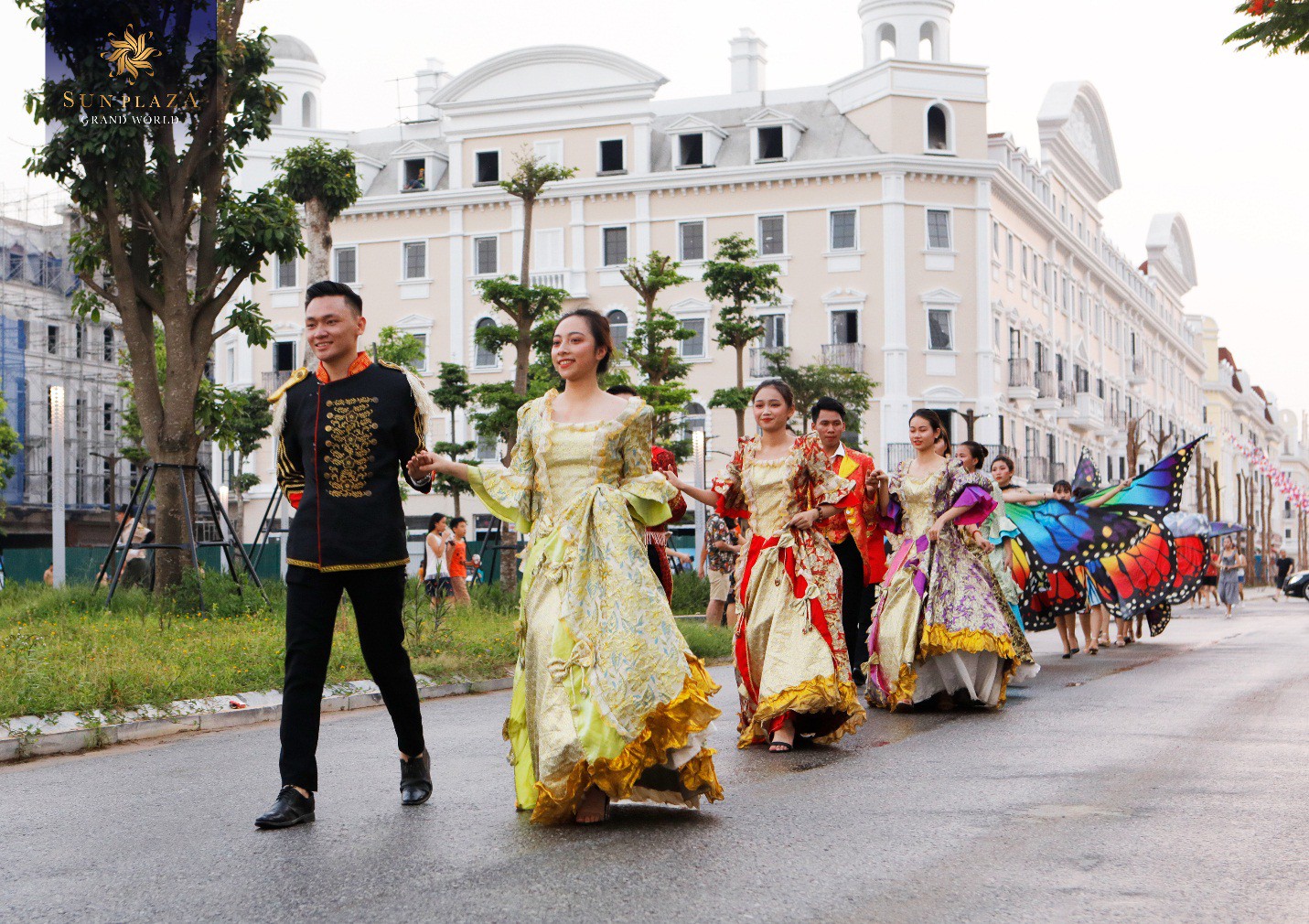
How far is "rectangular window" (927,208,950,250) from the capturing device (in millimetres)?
51375

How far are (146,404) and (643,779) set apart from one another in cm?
1289

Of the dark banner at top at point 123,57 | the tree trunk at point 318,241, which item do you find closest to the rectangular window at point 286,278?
the tree trunk at point 318,241

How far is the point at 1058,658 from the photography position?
54.4ft

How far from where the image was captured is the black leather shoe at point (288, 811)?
19.5 ft

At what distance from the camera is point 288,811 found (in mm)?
5973

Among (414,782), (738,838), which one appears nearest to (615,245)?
(414,782)

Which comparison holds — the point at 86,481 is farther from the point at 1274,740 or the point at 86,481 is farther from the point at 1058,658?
the point at 1274,740

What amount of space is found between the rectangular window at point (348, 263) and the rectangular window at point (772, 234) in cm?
1461

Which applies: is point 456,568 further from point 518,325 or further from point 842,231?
point 842,231

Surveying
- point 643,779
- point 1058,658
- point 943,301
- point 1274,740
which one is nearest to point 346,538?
point 643,779

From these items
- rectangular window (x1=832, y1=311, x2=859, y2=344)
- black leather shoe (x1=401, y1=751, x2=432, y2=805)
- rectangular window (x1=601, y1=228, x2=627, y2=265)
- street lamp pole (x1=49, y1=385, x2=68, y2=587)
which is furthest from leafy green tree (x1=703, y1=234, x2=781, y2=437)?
black leather shoe (x1=401, y1=751, x2=432, y2=805)

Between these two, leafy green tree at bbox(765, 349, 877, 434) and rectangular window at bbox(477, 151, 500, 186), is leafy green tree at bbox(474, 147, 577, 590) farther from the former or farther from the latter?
rectangular window at bbox(477, 151, 500, 186)

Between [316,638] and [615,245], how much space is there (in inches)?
1871

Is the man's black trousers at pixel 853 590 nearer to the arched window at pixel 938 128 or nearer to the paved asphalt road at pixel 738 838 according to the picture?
the paved asphalt road at pixel 738 838
